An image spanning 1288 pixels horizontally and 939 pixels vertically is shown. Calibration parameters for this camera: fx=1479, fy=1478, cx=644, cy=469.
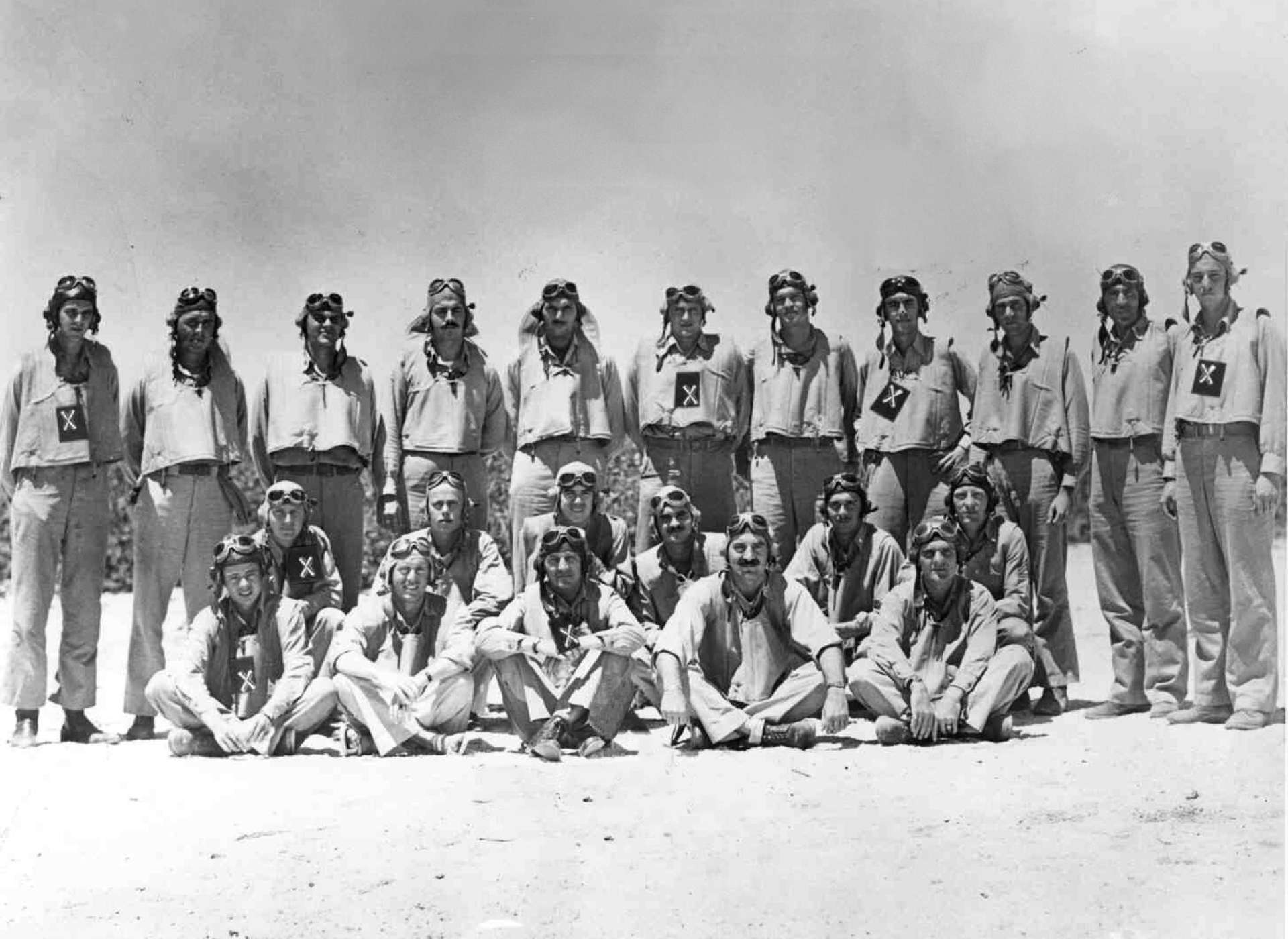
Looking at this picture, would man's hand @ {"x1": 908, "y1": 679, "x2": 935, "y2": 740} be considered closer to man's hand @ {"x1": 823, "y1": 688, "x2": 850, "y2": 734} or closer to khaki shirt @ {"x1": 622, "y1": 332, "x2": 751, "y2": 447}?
man's hand @ {"x1": 823, "y1": 688, "x2": 850, "y2": 734}

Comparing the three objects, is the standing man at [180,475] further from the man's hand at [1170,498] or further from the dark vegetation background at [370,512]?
the dark vegetation background at [370,512]

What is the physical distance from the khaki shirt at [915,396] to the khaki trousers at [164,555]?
357 centimetres

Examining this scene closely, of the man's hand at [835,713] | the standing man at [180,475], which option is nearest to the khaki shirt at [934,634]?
the man's hand at [835,713]

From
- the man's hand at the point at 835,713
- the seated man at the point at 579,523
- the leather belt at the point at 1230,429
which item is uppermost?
the leather belt at the point at 1230,429

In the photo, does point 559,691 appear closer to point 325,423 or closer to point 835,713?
point 835,713

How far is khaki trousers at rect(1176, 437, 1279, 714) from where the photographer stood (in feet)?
23.0

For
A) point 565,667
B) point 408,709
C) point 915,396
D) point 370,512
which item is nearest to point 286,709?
point 408,709

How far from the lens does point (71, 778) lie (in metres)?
6.68

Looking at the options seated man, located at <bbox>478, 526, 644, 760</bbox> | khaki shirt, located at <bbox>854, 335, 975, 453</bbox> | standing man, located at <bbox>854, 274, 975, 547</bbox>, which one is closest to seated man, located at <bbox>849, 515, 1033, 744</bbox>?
standing man, located at <bbox>854, 274, 975, 547</bbox>

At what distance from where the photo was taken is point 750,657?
739cm

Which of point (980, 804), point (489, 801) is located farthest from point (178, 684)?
point (980, 804)

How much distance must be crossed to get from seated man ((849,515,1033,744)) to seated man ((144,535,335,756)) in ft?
8.81

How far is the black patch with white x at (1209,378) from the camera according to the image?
23.3 feet

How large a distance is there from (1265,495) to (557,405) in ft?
12.0
